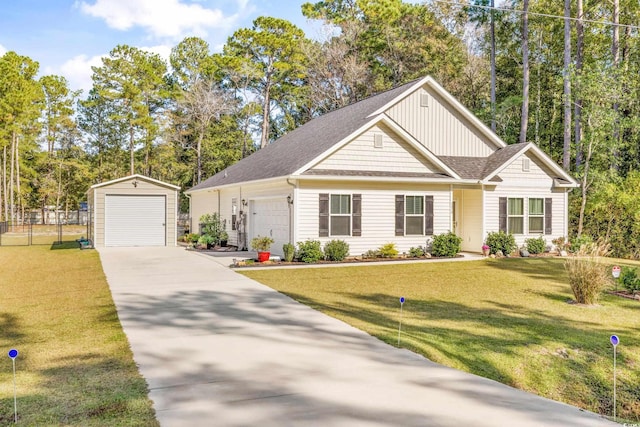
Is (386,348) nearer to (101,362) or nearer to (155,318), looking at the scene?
(101,362)

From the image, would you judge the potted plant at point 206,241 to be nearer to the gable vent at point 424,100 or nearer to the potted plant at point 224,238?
the potted plant at point 224,238

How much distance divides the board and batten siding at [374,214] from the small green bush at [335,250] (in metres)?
0.31

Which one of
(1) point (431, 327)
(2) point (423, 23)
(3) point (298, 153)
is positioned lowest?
(1) point (431, 327)

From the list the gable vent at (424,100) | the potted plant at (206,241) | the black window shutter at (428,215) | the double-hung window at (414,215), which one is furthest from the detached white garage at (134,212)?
the black window shutter at (428,215)

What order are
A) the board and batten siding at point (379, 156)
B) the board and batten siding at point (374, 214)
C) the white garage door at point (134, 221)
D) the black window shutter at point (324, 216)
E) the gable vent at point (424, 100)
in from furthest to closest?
the white garage door at point (134, 221), the gable vent at point (424, 100), the board and batten siding at point (379, 156), the black window shutter at point (324, 216), the board and batten siding at point (374, 214)

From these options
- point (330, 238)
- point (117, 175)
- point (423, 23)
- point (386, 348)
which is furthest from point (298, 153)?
point (117, 175)

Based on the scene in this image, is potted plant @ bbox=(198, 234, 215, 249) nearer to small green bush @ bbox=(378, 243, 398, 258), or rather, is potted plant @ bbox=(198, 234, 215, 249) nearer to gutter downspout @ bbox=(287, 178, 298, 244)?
gutter downspout @ bbox=(287, 178, 298, 244)

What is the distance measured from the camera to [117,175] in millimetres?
47406

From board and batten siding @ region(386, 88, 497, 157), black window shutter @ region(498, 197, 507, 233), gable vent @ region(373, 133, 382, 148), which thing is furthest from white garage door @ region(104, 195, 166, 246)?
black window shutter @ region(498, 197, 507, 233)

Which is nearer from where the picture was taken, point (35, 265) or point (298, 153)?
point (35, 265)

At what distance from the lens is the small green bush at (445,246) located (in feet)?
55.0

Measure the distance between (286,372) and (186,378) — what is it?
1059 mm

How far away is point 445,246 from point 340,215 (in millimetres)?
3969

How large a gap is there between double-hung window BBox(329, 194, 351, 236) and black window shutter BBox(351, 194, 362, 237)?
109 millimetres
